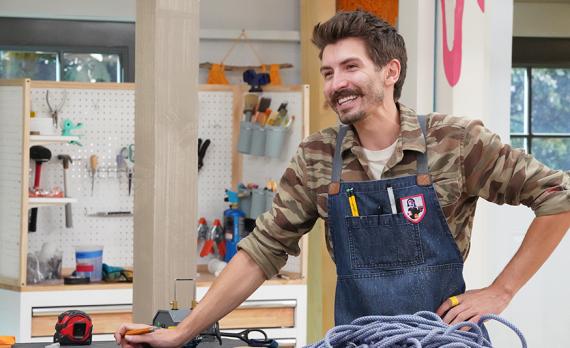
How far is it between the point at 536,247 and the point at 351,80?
62 cm

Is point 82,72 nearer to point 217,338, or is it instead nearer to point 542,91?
point 217,338

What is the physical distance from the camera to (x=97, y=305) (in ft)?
16.3

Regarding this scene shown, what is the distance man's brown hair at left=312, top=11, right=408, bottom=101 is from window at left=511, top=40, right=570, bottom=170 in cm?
672

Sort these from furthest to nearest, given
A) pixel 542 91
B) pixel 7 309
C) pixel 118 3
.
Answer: pixel 542 91
pixel 118 3
pixel 7 309

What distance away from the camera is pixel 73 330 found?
2.66 meters

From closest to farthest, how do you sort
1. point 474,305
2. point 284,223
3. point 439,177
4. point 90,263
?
point 474,305
point 439,177
point 284,223
point 90,263

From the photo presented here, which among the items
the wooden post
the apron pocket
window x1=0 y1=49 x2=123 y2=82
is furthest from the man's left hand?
window x1=0 y1=49 x2=123 y2=82

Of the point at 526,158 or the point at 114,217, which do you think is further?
the point at 114,217

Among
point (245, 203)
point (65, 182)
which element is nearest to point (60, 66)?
point (65, 182)

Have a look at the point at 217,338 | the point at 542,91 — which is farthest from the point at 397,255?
the point at 542,91

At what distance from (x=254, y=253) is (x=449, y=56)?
1.92 m

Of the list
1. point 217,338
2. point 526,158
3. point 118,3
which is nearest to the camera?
point 526,158

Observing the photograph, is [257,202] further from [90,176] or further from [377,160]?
[377,160]

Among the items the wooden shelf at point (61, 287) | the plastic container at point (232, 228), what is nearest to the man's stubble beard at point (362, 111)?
the wooden shelf at point (61, 287)
